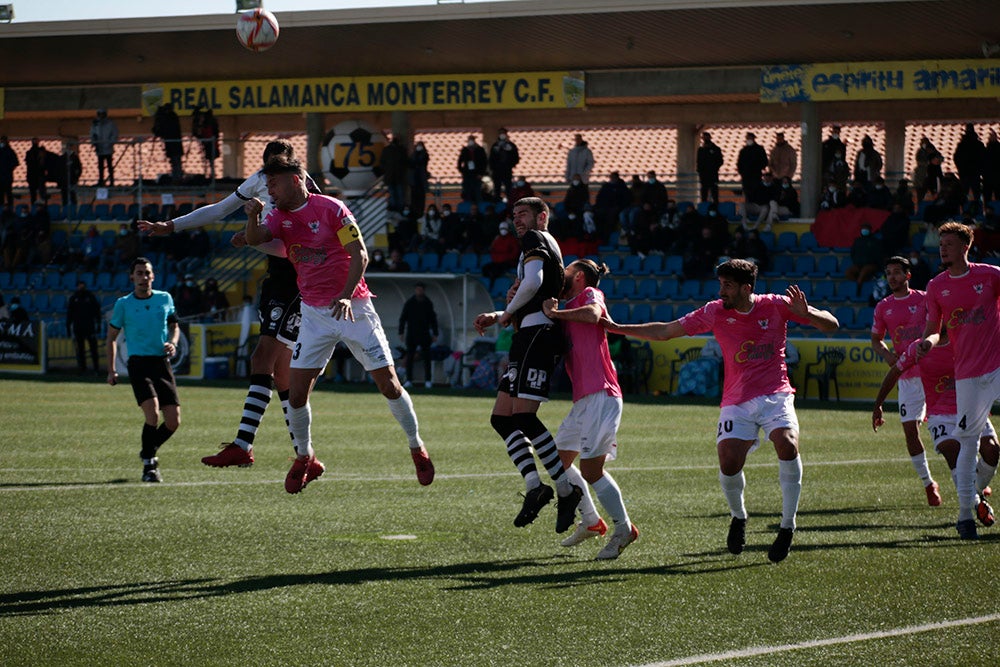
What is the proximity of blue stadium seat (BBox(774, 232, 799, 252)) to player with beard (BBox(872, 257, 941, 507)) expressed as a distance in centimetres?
1663

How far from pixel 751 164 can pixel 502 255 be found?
5763mm

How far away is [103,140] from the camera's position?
116 ft

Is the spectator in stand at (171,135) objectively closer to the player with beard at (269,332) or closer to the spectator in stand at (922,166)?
the spectator in stand at (922,166)

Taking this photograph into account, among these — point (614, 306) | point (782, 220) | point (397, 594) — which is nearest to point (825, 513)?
point (397, 594)

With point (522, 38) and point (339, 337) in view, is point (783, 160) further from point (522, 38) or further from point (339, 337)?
point (339, 337)

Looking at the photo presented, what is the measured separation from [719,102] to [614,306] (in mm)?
8705

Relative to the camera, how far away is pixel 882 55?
3070 centimetres

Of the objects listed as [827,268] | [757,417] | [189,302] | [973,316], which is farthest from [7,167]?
[757,417]

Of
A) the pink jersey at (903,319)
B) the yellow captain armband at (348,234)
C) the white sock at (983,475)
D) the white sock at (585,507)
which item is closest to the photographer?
the yellow captain armband at (348,234)

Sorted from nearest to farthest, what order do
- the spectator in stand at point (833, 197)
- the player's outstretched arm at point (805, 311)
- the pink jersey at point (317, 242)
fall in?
the player's outstretched arm at point (805, 311), the pink jersey at point (317, 242), the spectator in stand at point (833, 197)

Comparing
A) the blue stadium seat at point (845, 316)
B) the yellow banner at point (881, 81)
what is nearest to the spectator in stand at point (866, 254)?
the blue stadium seat at point (845, 316)

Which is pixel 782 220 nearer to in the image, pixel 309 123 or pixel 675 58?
pixel 675 58

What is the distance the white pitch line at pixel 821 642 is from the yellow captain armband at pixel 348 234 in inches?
161

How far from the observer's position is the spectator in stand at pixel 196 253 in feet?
110
